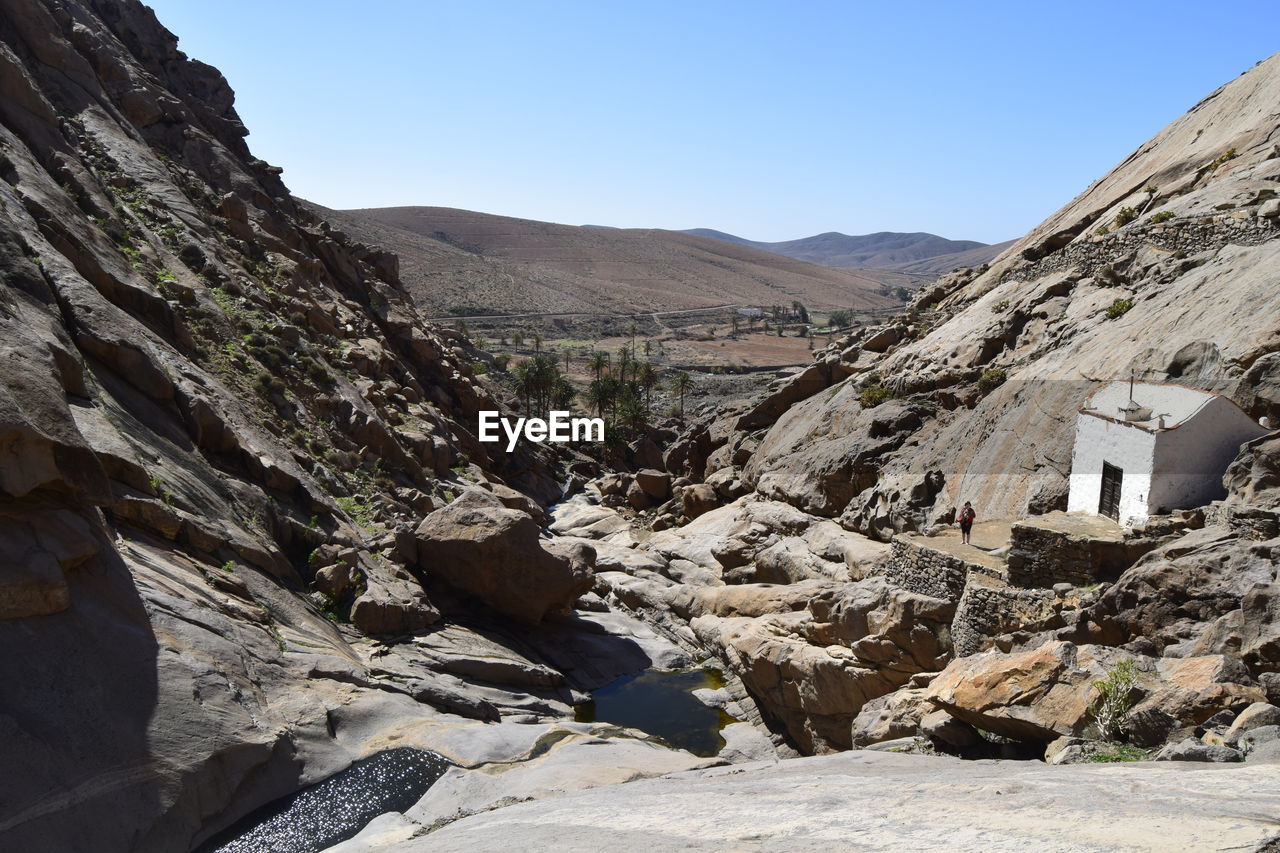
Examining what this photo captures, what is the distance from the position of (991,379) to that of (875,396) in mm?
5618

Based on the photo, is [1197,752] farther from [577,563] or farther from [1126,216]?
[1126,216]

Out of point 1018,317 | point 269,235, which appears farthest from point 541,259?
point 1018,317

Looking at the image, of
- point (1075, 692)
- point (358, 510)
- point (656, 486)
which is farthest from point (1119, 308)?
point (656, 486)

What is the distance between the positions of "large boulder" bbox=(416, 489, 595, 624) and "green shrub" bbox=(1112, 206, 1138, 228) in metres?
22.5

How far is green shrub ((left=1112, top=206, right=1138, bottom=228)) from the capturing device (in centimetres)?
2958

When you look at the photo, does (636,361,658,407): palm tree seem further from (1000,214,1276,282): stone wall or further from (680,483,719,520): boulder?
(1000,214,1276,282): stone wall

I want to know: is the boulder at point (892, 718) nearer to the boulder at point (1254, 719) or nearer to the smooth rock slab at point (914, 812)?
the smooth rock slab at point (914, 812)

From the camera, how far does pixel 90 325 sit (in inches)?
728

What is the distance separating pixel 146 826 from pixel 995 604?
14.5 metres

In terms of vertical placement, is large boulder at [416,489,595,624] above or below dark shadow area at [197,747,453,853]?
above

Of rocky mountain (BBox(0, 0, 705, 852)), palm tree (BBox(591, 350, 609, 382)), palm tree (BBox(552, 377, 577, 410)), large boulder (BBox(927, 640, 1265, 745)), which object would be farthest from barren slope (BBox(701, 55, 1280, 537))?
palm tree (BBox(591, 350, 609, 382))

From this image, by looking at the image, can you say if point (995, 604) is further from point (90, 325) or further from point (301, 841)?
point (90, 325)

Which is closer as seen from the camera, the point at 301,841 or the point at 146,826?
the point at 146,826

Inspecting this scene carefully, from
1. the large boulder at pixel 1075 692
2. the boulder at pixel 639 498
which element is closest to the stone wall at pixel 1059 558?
the large boulder at pixel 1075 692
